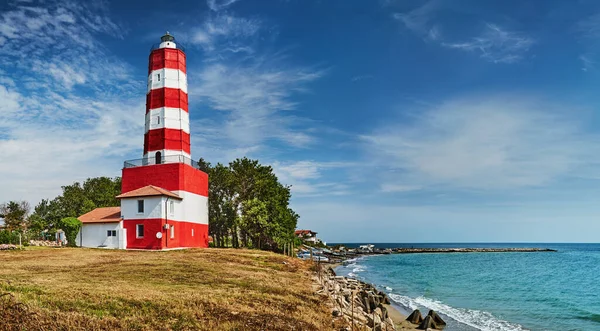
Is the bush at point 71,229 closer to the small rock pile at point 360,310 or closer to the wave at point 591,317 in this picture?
the small rock pile at point 360,310

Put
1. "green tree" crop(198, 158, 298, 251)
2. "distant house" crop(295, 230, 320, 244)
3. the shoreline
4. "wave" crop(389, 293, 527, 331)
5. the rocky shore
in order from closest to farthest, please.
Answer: the rocky shore, the shoreline, "wave" crop(389, 293, 527, 331), "green tree" crop(198, 158, 298, 251), "distant house" crop(295, 230, 320, 244)

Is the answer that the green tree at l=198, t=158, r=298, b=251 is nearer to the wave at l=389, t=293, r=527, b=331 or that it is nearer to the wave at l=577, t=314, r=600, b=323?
the wave at l=389, t=293, r=527, b=331

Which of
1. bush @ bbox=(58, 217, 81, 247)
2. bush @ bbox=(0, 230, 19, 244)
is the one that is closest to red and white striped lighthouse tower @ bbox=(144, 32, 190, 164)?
bush @ bbox=(58, 217, 81, 247)

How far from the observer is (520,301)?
2962 cm

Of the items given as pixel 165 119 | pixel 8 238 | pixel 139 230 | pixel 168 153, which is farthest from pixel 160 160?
pixel 8 238

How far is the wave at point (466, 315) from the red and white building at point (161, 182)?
63.4ft

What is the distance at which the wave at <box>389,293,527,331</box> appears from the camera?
2062 cm

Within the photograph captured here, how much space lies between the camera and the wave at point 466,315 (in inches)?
812

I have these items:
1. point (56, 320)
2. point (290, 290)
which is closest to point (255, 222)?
point (290, 290)

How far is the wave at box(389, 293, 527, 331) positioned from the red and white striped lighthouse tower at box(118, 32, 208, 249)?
1923 centimetres

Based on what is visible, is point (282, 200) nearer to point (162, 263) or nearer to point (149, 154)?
point (149, 154)

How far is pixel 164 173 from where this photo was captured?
38562 millimetres

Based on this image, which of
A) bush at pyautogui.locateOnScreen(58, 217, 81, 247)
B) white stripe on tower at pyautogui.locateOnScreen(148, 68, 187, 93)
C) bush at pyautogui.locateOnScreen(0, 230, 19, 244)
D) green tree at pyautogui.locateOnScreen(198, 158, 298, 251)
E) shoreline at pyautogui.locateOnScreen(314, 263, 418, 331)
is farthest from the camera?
green tree at pyautogui.locateOnScreen(198, 158, 298, 251)

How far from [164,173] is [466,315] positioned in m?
26.7
